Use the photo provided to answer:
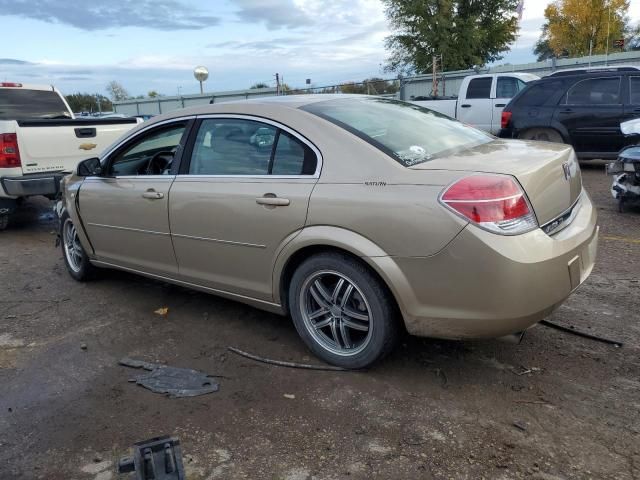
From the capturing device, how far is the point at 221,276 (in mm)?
3768

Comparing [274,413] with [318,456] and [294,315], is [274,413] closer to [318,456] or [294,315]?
[318,456]

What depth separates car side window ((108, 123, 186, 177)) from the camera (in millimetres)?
4379

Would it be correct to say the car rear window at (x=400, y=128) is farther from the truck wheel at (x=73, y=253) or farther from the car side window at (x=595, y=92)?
the car side window at (x=595, y=92)

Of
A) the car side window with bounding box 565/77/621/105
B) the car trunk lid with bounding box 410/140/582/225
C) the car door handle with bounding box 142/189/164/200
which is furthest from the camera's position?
the car side window with bounding box 565/77/621/105

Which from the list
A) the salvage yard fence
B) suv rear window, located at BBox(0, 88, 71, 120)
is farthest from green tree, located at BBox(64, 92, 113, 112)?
suv rear window, located at BBox(0, 88, 71, 120)

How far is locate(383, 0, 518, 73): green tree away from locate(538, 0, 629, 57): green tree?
7.58 metres

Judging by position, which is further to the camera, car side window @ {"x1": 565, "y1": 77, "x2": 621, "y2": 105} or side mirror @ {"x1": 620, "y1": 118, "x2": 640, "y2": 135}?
car side window @ {"x1": 565, "y1": 77, "x2": 621, "y2": 105}

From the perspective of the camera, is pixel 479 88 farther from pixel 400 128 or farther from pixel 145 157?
pixel 400 128

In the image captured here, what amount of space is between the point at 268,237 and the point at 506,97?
10799mm

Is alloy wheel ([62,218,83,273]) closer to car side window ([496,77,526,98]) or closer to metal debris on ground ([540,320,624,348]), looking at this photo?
metal debris on ground ([540,320,624,348])

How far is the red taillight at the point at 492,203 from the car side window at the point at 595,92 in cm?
806

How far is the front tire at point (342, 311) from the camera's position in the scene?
3031 mm

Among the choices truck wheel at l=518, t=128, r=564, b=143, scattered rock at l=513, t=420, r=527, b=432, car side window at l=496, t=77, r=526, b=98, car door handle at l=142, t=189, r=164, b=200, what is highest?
car side window at l=496, t=77, r=526, b=98

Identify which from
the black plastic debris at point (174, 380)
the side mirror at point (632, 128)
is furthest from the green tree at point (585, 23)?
the black plastic debris at point (174, 380)
